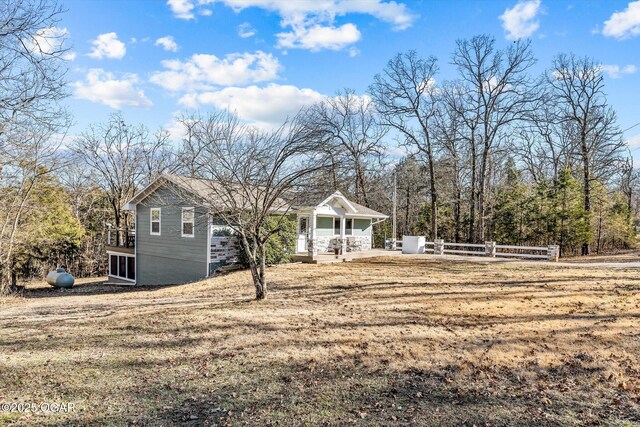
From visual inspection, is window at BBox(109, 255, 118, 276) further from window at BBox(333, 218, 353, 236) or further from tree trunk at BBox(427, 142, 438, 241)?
tree trunk at BBox(427, 142, 438, 241)

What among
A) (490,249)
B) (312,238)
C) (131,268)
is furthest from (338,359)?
(131,268)

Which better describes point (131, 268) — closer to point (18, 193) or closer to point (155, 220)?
point (155, 220)

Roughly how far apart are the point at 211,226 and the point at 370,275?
6957 millimetres

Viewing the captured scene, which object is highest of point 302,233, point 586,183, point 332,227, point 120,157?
point 120,157

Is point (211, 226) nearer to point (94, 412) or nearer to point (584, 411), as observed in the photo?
point (94, 412)

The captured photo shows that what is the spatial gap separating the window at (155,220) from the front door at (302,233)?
700 cm

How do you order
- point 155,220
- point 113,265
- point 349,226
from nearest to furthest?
point 155,220, point 113,265, point 349,226

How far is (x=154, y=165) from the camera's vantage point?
2928 centimetres

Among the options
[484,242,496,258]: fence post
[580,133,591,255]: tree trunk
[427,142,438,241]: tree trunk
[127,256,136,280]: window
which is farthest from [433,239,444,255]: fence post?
[127,256,136,280]: window

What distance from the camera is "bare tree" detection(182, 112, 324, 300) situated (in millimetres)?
9070

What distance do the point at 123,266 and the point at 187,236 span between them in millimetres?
7161

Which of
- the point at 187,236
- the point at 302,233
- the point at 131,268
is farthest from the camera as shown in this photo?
the point at 131,268

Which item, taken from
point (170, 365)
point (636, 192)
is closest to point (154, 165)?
point (170, 365)

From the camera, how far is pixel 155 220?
19312mm
